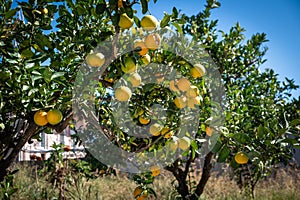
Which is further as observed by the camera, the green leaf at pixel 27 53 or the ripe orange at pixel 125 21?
the green leaf at pixel 27 53

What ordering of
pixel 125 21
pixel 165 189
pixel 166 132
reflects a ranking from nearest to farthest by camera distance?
1. pixel 125 21
2. pixel 166 132
3. pixel 165 189

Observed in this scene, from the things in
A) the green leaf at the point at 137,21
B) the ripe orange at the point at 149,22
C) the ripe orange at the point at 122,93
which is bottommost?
the ripe orange at the point at 122,93

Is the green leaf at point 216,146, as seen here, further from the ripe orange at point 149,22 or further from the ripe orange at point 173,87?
the ripe orange at point 149,22

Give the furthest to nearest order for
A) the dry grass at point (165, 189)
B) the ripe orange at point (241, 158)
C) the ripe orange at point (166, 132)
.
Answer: the dry grass at point (165, 189)
the ripe orange at point (166, 132)
the ripe orange at point (241, 158)

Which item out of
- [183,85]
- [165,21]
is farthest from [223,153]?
[165,21]

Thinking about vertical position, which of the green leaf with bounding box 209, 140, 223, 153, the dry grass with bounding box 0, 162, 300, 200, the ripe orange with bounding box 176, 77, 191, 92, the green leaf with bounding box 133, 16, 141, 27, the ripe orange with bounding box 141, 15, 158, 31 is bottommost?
the dry grass with bounding box 0, 162, 300, 200

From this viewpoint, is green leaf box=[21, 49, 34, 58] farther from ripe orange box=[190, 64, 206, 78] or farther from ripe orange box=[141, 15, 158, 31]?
ripe orange box=[190, 64, 206, 78]

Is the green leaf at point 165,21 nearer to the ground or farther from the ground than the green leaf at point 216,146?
farther from the ground

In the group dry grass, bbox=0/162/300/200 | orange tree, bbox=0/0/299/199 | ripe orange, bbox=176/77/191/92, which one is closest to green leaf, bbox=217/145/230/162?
orange tree, bbox=0/0/299/199

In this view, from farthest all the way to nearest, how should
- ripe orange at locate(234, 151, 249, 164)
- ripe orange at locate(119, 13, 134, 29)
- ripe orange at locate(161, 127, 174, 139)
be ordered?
ripe orange at locate(161, 127, 174, 139) → ripe orange at locate(234, 151, 249, 164) → ripe orange at locate(119, 13, 134, 29)

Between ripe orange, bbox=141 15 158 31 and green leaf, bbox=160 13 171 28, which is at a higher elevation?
green leaf, bbox=160 13 171 28

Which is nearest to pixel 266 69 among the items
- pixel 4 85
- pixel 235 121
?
pixel 235 121

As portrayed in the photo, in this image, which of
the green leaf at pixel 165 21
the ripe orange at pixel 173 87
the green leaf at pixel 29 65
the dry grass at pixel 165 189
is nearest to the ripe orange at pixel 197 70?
the ripe orange at pixel 173 87

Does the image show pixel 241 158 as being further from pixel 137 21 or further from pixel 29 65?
pixel 29 65
